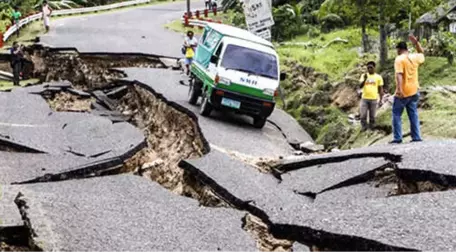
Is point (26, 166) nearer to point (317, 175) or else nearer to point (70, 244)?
point (70, 244)

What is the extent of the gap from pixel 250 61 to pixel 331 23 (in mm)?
15232

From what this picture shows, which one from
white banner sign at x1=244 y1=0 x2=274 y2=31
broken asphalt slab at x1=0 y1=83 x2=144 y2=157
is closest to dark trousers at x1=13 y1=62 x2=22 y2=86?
broken asphalt slab at x1=0 y1=83 x2=144 y2=157

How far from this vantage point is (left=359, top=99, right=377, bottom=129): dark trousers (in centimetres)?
1379

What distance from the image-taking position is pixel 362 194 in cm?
920

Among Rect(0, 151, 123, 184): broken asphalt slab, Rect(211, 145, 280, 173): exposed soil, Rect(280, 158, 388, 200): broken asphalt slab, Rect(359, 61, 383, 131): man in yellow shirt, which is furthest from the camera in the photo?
Rect(359, 61, 383, 131): man in yellow shirt

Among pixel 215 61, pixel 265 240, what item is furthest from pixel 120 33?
pixel 265 240

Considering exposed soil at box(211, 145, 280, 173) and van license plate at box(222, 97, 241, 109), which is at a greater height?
van license plate at box(222, 97, 241, 109)

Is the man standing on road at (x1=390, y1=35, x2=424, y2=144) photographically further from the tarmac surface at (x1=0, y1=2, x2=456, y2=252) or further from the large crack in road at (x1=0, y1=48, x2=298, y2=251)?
the large crack in road at (x1=0, y1=48, x2=298, y2=251)

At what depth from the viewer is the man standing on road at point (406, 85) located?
11070 mm

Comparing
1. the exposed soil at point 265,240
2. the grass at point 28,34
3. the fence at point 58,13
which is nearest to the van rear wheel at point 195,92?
the exposed soil at point 265,240

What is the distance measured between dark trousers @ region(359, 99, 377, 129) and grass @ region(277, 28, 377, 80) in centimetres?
557

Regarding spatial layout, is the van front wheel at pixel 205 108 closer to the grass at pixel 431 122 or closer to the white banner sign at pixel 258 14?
the white banner sign at pixel 258 14

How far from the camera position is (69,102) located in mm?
18234

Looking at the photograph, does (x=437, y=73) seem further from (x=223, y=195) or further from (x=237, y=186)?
(x=223, y=195)
